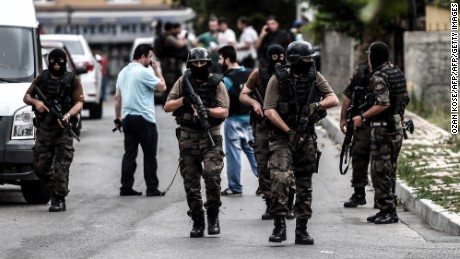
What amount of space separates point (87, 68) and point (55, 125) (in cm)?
1252

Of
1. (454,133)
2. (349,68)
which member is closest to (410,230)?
(454,133)

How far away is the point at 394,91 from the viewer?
10.7 m

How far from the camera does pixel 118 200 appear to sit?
12.9m

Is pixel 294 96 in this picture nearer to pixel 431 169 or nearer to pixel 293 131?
pixel 293 131

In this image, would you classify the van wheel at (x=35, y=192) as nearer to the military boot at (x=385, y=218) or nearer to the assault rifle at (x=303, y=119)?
the military boot at (x=385, y=218)

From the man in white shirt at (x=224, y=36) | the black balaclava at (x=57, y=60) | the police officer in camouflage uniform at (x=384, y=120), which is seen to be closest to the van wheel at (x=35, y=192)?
the black balaclava at (x=57, y=60)

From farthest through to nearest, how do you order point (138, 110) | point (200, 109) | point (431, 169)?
point (431, 169) → point (138, 110) → point (200, 109)

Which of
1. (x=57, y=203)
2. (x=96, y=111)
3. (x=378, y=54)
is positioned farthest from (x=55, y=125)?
(x=96, y=111)

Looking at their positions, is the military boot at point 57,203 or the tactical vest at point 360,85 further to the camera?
the military boot at point 57,203

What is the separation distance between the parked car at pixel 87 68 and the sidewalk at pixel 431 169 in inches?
225

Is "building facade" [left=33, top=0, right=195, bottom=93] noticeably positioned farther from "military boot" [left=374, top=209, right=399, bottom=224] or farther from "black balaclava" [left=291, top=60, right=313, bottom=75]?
"black balaclava" [left=291, top=60, right=313, bottom=75]

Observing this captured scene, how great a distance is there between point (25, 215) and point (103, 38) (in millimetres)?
54731

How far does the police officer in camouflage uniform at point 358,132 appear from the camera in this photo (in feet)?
36.4

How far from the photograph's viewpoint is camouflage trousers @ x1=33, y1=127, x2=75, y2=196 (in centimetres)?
1170
